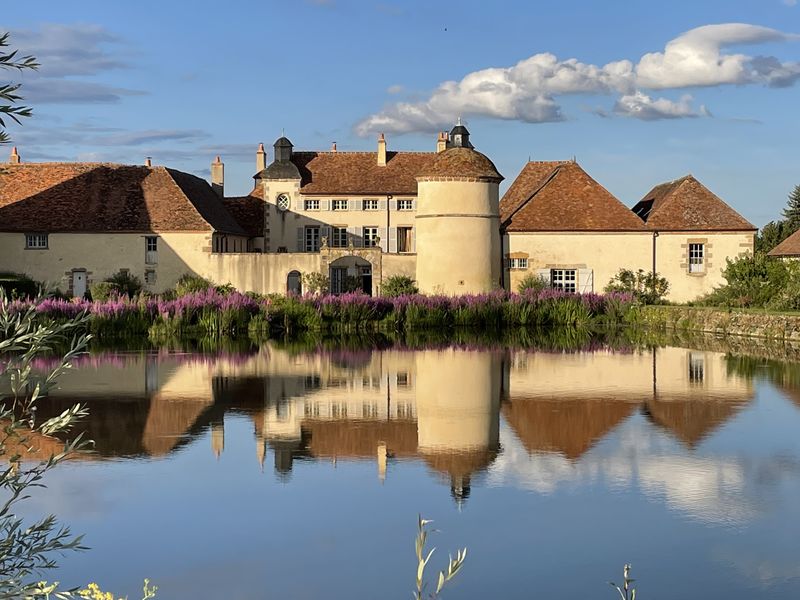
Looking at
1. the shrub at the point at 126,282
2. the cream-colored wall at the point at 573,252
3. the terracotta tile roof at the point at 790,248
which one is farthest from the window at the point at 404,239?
the terracotta tile roof at the point at 790,248

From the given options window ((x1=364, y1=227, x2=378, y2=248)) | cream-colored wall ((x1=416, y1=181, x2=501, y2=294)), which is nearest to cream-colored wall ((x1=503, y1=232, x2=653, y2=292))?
cream-colored wall ((x1=416, y1=181, x2=501, y2=294))

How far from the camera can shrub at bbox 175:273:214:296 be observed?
3513cm

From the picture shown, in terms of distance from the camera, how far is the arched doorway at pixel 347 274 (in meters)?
37.8

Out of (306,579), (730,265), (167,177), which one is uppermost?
(167,177)

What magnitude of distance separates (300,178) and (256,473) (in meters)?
32.7

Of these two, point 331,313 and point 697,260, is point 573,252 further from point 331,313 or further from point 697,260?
point 331,313

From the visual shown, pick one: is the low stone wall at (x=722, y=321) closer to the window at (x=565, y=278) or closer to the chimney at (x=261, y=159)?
the window at (x=565, y=278)

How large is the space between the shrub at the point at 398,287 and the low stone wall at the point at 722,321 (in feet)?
25.5

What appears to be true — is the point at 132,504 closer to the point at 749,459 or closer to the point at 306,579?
the point at 306,579

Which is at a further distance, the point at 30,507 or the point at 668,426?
the point at 668,426

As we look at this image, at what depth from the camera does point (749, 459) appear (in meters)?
10.8

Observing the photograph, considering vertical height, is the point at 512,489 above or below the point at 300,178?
below

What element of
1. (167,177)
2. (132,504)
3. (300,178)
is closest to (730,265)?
(300,178)

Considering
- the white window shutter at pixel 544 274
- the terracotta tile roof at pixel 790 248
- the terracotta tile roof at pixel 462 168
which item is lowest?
the white window shutter at pixel 544 274
